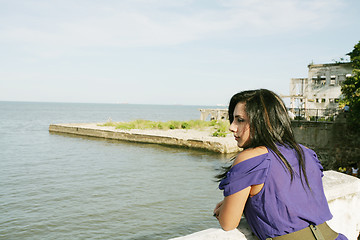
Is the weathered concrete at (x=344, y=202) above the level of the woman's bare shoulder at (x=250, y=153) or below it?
below

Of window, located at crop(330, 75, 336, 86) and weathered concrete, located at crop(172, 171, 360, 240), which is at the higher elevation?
window, located at crop(330, 75, 336, 86)

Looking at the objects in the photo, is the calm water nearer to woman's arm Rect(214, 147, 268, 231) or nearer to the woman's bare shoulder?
woman's arm Rect(214, 147, 268, 231)

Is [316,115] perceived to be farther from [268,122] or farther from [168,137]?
[268,122]

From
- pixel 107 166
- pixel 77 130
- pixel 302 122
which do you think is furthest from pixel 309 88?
pixel 77 130

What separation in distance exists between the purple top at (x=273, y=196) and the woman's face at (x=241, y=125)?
26cm

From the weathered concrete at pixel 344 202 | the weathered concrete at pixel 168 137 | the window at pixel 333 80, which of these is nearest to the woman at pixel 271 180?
the weathered concrete at pixel 344 202

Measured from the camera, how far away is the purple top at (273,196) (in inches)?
71.4

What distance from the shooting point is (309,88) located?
31.8 meters

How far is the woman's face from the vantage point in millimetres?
2094

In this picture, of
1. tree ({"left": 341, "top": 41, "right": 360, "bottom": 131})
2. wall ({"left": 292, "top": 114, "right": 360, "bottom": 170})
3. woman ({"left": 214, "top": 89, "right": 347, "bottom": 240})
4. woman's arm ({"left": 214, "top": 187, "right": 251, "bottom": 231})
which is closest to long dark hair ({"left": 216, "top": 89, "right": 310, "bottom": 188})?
woman ({"left": 214, "top": 89, "right": 347, "bottom": 240})

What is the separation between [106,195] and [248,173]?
13.6 meters

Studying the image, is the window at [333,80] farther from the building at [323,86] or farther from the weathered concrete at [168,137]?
the weathered concrete at [168,137]

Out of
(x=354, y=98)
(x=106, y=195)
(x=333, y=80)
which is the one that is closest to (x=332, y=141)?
(x=354, y=98)

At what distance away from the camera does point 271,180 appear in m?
1.83
